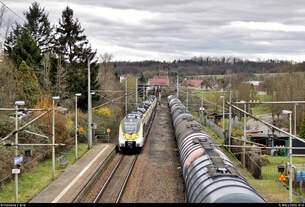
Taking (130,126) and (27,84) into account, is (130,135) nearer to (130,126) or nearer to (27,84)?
(130,126)

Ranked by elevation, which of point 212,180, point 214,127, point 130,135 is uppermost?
point 212,180

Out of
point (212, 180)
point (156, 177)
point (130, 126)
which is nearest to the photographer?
point (212, 180)

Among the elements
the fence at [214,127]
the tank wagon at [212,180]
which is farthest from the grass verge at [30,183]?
the fence at [214,127]

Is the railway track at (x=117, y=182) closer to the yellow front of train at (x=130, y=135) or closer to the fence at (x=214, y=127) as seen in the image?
the yellow front of train at (x=130, y=135)

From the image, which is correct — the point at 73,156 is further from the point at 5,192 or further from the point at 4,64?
the point at 4,64

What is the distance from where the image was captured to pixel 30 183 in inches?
802

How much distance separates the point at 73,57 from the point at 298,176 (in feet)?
112

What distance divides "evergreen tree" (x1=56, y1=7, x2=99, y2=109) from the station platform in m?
15.4

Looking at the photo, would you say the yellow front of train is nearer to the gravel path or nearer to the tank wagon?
the gravel path

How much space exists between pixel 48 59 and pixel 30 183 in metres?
21.0

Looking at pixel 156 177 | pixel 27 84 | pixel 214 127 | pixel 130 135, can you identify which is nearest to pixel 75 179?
pixel 156 177

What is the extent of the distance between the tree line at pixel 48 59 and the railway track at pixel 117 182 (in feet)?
40.6

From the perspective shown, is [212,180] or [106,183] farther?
[106,183]

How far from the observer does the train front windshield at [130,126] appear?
27.8 m
